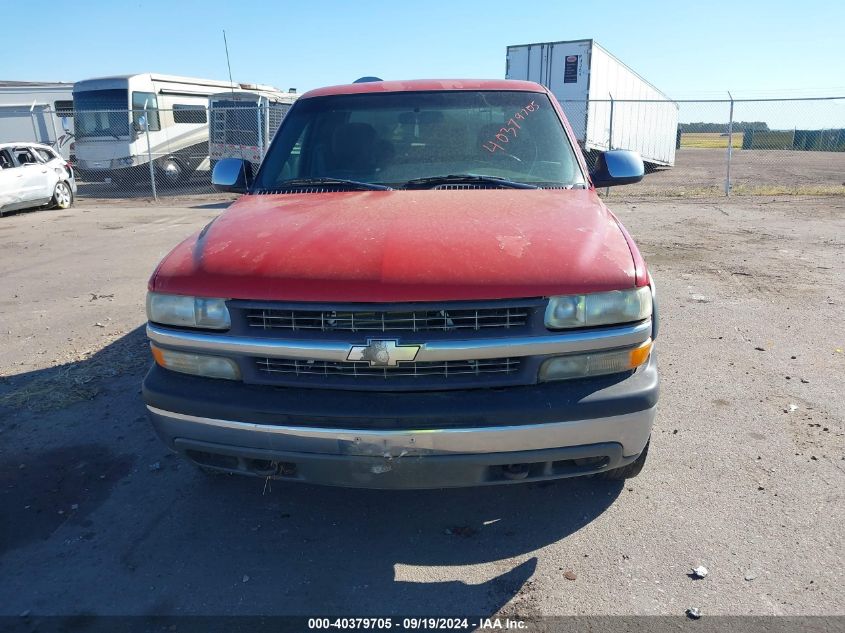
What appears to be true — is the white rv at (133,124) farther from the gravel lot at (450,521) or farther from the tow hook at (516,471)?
the tow hook at (516,471)

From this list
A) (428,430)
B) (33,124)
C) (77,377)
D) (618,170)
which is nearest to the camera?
(428,430)

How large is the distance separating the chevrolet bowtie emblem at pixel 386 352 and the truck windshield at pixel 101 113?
1901 cm

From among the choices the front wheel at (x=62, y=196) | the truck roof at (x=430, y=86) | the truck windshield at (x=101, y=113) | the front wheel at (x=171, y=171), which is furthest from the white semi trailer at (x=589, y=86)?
the truck roof at (x=430, y=86)

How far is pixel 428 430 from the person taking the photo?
7.80 feet

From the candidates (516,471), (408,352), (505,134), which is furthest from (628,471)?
(505,134)

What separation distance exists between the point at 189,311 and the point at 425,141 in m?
1.87

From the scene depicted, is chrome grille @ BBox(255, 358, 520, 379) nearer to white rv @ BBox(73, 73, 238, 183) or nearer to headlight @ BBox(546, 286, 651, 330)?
headlight @ BBox(546, 286, 651, 330)

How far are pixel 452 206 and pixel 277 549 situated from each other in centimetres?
180

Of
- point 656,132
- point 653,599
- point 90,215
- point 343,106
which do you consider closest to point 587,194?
point 343,106

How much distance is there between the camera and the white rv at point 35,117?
21.9 metres

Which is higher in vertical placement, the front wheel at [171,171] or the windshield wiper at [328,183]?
the windshield wiper at [328,183]

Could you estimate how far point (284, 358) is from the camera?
2.54 metres

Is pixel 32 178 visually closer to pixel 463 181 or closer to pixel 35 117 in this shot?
pixel 35 117

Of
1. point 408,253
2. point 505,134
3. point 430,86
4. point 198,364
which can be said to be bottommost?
point 198,364
